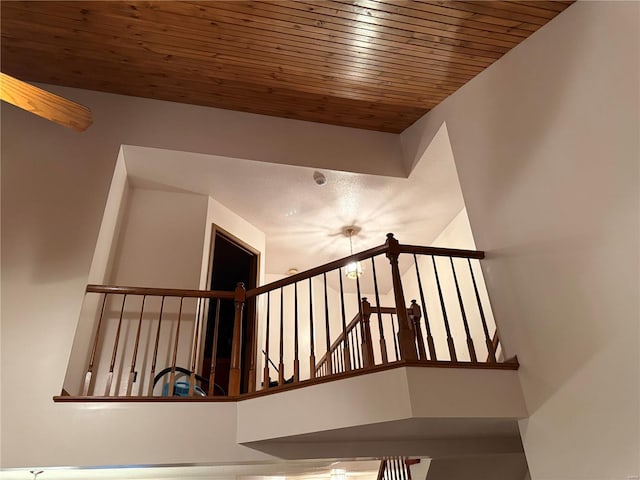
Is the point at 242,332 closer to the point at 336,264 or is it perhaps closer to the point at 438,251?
the point at 336,264

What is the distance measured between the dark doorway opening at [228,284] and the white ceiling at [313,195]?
41 cm

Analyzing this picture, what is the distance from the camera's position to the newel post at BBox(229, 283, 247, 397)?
317 cm

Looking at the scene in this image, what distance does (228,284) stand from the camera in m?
5.24

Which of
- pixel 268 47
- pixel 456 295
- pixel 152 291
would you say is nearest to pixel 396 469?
pixel 456 295

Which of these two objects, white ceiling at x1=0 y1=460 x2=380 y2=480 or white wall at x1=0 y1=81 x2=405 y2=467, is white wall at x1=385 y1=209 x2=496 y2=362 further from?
white ceiling at x1=0 y1=460 x2=380 y2=480

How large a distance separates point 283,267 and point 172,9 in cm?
418

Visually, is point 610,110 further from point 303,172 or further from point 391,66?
point 303,172

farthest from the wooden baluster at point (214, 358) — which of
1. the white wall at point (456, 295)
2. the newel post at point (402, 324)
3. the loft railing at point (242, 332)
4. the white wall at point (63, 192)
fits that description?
the white wall at point (456, 295)

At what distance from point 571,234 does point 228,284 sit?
3.73 m

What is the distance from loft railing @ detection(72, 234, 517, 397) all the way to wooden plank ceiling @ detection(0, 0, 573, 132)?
1722mm

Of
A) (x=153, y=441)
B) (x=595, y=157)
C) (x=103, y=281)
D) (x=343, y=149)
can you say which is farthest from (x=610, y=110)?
(x=103, y=281)

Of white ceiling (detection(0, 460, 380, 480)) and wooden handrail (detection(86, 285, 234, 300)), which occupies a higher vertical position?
wooden handrail (detection(86, 285, 234, 300))

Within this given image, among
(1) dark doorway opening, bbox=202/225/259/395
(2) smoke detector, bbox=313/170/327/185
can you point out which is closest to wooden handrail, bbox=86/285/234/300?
(1) dark doorway opening, bbox=202/225/259/395

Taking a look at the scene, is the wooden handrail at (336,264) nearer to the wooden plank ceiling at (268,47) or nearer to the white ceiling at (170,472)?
the white ceiling at (170,472)
